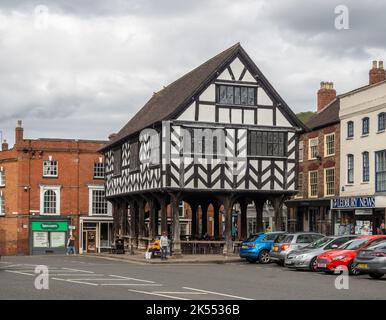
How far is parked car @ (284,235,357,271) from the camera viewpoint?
2866cm

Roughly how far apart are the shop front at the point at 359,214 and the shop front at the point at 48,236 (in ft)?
78.8

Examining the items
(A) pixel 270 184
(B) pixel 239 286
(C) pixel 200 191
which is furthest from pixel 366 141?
(B) pixel 239 286

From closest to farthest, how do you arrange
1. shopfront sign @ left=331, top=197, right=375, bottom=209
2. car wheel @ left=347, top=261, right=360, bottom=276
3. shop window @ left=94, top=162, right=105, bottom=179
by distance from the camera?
car wheel @ left=347, top=261, right=360, bottom=276 → shopfront sign @ left=331, top=197, right=375, bottom=209 → shop window @ left=94, top=162, right=105, bottom=179

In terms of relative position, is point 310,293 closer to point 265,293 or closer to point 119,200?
point 265,293

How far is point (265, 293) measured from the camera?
18.3 m

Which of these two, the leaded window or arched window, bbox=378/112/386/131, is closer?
arched window, bbox=378/112/386/131

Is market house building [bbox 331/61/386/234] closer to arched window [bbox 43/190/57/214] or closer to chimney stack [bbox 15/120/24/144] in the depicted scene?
arched window [bbox 43/190/57/214]

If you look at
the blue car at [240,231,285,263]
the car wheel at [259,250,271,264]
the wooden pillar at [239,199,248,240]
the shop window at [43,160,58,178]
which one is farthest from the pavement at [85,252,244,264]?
the shop window at [43,160,58,178]

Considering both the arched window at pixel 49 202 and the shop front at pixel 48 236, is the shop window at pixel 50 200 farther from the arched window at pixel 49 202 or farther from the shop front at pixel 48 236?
the shop front at pixel 48 236

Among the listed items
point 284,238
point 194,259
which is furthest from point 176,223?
point 284,238

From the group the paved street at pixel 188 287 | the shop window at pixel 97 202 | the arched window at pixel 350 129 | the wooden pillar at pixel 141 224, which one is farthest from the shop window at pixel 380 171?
the shop window at pixel 97 202

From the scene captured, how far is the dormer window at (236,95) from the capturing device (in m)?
39.8

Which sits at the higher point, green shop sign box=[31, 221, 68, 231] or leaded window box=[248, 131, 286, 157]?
leaded window box=[248, 131, 286, 157]
